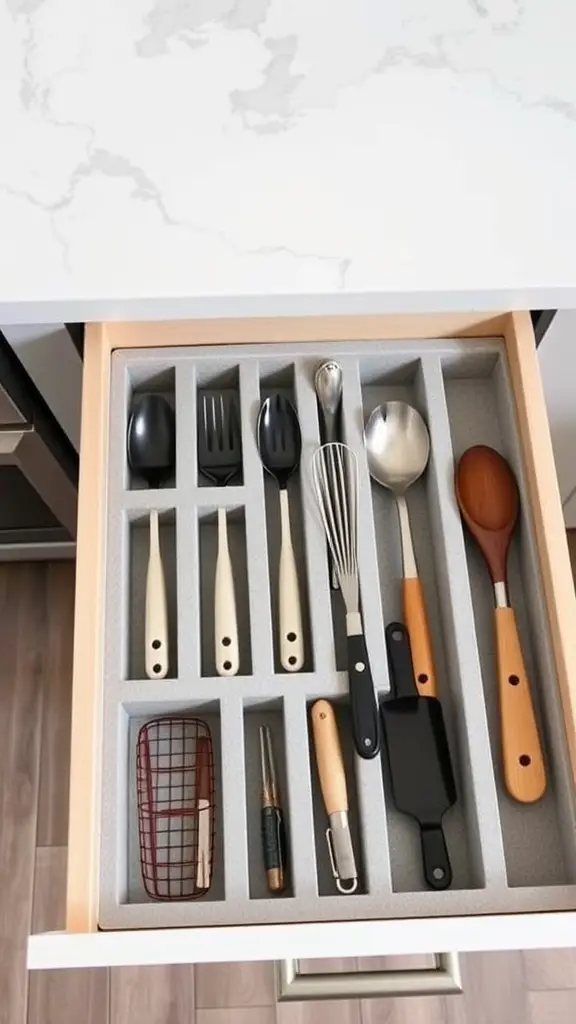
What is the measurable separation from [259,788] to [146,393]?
34 cm

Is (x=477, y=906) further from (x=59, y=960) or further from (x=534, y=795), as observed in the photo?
(x=59, y=960)

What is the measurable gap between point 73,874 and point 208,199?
0.49 m

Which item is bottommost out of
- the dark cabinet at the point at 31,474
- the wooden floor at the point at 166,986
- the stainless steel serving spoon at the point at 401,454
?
the wooden floor at the point at 166,986

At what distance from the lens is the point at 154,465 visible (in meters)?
0.76

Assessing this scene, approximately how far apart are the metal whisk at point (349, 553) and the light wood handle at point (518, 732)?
0.31ft

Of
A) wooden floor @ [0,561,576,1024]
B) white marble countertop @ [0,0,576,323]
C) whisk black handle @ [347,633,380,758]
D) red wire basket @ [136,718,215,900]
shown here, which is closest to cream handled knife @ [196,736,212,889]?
red wire basket @ [136,718,215,900]

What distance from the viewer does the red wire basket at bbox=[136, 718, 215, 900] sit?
2.20 ft

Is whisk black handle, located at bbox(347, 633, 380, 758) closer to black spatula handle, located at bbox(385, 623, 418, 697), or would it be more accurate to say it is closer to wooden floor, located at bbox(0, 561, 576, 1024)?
black spatula handle, located at bbox(385, 623, 418, 697)

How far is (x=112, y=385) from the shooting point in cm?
77

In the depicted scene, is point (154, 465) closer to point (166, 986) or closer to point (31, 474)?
point (31, 474)

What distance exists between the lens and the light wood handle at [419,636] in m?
0.69

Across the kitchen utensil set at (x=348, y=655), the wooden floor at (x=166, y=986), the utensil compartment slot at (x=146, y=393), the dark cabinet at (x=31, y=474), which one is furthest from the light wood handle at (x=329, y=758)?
the wooden floor at (x=166, y=986)

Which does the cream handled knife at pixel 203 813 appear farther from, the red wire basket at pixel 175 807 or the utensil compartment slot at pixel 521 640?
the utensil compartment slot at pixel 521 640

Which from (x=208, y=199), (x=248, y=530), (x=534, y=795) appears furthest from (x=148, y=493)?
(x=534, y=795)
